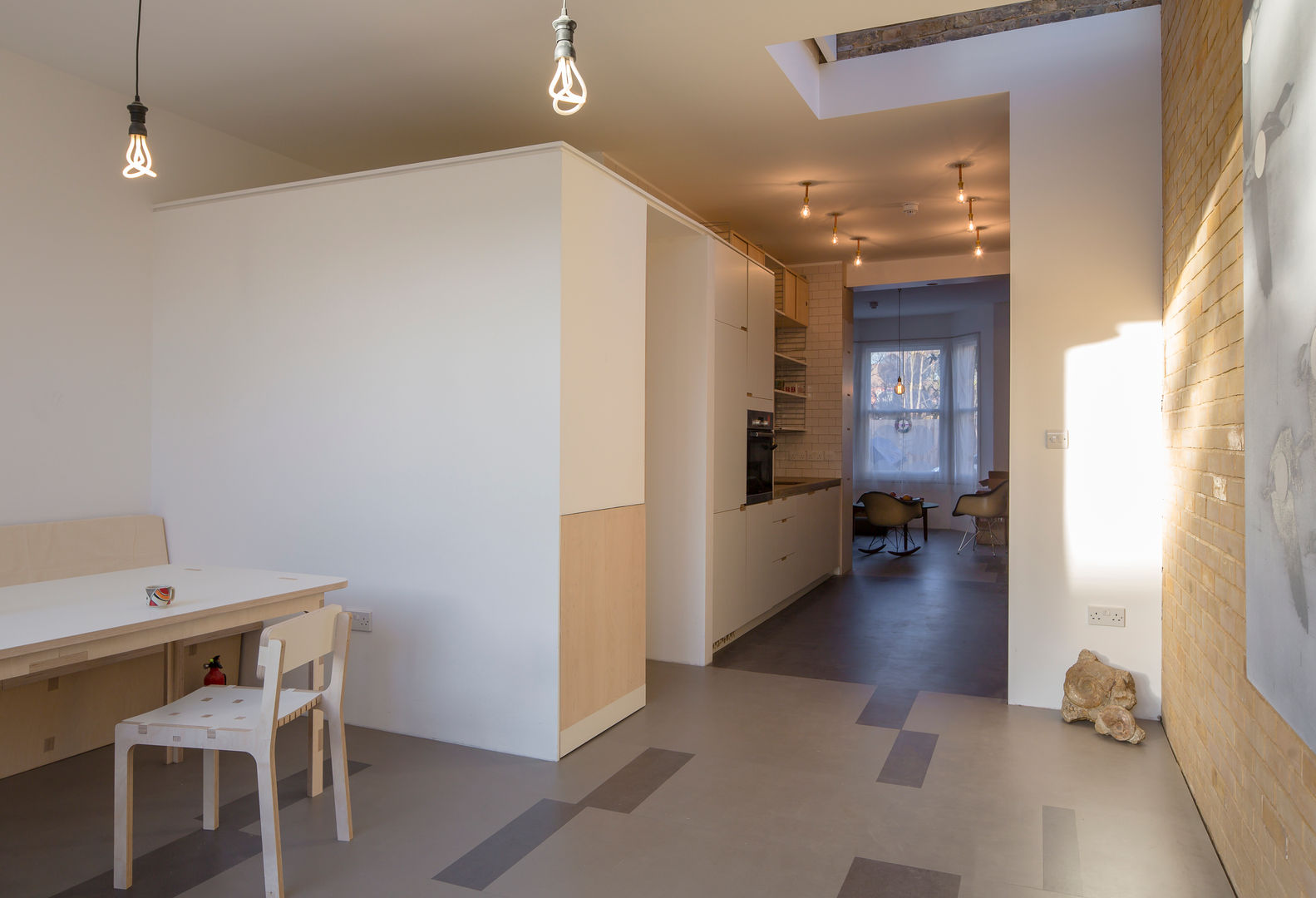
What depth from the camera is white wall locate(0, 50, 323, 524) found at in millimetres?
3582

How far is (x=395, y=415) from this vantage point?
3.65 meters

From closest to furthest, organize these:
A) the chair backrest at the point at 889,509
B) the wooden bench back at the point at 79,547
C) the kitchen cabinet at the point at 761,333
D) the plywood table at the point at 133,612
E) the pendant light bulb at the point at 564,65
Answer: the pendant light bulb at the point at 564,65
the plywood table at the point at 133,612
the wooden bench back at the point at 79,547
the kitchen cabinet at the point at 761,333
the chair backrest at the point at 889,509

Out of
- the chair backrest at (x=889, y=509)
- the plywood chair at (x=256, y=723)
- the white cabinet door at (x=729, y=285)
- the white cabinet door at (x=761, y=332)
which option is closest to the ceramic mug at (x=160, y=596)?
the plywood chair at (x=256, y=723)

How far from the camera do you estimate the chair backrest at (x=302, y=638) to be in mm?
2256

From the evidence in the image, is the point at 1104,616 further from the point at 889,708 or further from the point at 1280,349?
the point at 1280,349

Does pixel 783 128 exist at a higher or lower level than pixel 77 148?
higher

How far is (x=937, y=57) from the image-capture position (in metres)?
4.29

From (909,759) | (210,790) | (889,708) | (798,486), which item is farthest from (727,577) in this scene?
(210,790)

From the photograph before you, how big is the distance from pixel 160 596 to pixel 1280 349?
2920mm

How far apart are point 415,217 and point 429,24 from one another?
75 cm

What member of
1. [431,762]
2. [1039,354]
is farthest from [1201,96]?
[431,762]

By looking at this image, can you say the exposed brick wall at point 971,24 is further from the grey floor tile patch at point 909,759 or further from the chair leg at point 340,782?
the chair leg at point 340,782

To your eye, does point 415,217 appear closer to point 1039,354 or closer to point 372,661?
point 372,661

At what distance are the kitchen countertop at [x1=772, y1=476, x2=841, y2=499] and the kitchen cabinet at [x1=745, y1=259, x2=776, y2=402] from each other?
2.26ft
